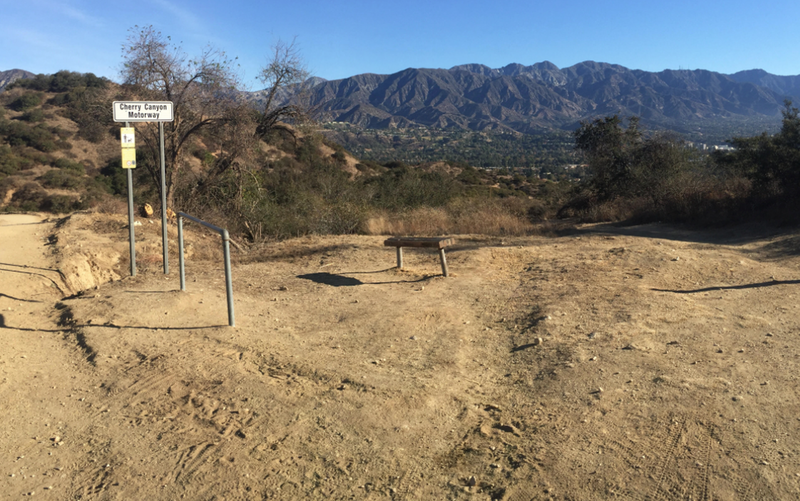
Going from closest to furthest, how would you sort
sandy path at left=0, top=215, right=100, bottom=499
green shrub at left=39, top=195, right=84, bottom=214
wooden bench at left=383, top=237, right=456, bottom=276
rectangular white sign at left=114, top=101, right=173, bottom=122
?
1. sandy path at left=0, top=215, right=100, bottom=499
2. rectangular white sign at left=114, top=101, right=173, bottom=122
3. wooden bench at left=383, top=237, right=456, bottom=276
4. green shrub at left=39, top=195, right=84, bottom=214

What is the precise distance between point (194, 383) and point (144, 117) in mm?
4252

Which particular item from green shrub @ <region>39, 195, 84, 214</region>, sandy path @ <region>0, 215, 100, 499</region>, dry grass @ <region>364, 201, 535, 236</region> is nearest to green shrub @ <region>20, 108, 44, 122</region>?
green shrub @ <region>39, 195, 84, 214</region>

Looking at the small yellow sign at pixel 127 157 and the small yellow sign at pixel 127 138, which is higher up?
the small yellow sign at pixel 127 138

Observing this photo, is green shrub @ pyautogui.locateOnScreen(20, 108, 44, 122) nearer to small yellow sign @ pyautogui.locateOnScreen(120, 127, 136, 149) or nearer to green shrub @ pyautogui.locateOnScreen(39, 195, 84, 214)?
green shrub @ pyautogui.locateOnScreen(39, 195, 84, 214)

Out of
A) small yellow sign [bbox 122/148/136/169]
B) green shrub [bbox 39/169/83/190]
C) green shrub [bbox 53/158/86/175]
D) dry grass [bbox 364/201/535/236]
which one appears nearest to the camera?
small yellow sign [bbox 122/148/136/169]

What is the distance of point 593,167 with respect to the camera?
22188 mm

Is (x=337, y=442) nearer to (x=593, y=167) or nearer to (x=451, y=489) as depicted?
(x=451, y=489)

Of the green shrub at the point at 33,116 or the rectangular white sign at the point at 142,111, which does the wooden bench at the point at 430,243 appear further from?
the green shrub at the point at 33,116

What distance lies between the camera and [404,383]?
4.73 meters

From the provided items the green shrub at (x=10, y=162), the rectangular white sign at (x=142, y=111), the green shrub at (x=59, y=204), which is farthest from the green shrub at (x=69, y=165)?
the rectangular white sign at (x=142, y=111)

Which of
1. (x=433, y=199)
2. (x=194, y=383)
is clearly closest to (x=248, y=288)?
(x=194, y=383)

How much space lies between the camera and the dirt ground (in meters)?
3.44

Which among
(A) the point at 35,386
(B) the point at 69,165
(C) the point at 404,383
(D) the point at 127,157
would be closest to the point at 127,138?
(D) the point at 127,157

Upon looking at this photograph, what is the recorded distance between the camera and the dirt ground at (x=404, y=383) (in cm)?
344
